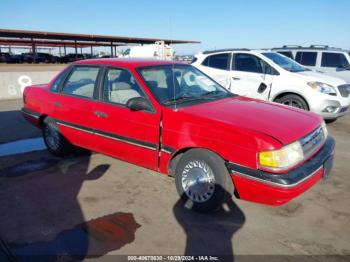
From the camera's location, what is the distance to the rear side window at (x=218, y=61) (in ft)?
27.5

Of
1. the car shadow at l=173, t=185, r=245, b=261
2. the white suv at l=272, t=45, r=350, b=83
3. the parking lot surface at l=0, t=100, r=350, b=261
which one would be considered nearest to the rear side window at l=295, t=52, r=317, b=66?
the white suv at l=272, t=45, r=350, b=83

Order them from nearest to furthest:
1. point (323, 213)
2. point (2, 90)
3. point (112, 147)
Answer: point (323, 213), point (112, 147), point (2, 90)

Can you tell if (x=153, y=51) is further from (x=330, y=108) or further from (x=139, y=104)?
(x=139, y=104)

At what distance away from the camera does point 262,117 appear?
350cm

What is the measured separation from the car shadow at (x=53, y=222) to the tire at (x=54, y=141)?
619 millimetres

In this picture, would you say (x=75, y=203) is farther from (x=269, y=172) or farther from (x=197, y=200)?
(x=269, y=172)

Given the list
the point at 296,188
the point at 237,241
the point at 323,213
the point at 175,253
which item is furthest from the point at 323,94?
the point at 175,253

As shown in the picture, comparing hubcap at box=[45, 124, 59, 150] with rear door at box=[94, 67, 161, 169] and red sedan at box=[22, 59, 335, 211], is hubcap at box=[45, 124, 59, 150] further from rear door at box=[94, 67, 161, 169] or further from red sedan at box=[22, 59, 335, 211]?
rear door at box=[94, 67, 161, 169]

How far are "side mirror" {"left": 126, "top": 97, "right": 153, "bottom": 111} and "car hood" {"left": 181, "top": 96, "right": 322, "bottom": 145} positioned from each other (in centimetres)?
42

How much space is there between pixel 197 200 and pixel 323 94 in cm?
478

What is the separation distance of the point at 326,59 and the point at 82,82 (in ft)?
30.4

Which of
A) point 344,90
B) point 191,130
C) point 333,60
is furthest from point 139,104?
point 333,60

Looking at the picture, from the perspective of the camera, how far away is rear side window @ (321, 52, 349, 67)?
11.0 meters

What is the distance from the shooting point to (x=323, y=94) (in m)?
6.93
